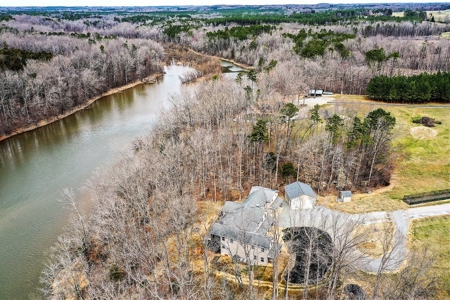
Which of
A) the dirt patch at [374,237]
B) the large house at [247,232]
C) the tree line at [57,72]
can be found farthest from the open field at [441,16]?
the large house at [247,232]

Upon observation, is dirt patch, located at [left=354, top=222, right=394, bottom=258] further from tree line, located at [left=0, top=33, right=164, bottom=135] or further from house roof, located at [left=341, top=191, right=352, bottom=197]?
tree line, located at [left=0, top=33, right=164, bottom=135]

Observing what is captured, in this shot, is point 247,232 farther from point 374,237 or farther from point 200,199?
point 374,237

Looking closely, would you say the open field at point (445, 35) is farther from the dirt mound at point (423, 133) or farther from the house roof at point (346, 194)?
the house roof at point (346, 194)

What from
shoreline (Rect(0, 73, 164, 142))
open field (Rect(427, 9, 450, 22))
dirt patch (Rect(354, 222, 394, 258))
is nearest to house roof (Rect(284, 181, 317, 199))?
dirt patch (Rect(354, 222, 394, 258))

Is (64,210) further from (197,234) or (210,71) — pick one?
(210,71)

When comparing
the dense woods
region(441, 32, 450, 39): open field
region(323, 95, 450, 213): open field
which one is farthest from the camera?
region(441, 32, 450, 39): open field

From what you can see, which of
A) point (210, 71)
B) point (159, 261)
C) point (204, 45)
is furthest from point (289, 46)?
point (159, 261)

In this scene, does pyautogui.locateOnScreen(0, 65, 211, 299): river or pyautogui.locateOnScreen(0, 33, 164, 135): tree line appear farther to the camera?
pyautogui.locateOnScreen(0, 33, 164, 135): tree line

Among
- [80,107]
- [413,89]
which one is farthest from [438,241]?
[80,107]
